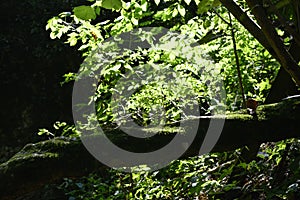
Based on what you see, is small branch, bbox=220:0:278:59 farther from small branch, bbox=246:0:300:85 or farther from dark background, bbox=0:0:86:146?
dark background, bbox=0:0:86:146

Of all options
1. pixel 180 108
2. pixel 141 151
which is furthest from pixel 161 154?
pixel 180 108

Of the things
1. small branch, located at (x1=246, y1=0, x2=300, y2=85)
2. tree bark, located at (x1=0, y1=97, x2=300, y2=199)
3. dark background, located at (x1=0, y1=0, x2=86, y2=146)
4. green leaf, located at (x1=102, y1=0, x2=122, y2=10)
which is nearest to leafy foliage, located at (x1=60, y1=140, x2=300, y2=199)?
tree bark, located at (x1=0, y1=97, x2=300, y2=199)

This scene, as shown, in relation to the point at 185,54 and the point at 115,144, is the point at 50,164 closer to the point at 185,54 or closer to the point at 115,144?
the point at 115,144

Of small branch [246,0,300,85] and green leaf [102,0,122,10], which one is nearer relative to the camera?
green leaf [102,0,122,10]

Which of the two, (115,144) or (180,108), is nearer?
(115,144)

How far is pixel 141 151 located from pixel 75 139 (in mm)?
155

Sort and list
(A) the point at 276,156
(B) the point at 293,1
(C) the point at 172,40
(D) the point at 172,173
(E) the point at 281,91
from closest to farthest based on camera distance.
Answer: (B) the point at 293,1 → (E) the point at 281,91 → (A) the point at 276,156 → (D) the point at 172,173 → (C) the point at 172,40

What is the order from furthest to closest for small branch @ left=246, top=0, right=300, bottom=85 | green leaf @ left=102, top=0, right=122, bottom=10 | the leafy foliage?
the leafy foliage < small branch @ left=246, top=0, right=300, bottom=85 < green leaf @ left=102, top=0, right=122, bottom=10

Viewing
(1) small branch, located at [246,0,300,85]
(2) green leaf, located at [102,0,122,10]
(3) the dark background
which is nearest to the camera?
(2) green leaf, located at [102,0,122,10]

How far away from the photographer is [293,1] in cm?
90

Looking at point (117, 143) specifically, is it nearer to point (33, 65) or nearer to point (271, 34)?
point (271, 34)

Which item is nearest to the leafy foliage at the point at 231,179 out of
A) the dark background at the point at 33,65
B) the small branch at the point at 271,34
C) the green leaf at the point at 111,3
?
the small branch at the point at 271,34

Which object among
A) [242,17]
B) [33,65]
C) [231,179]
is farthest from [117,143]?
[33,65]

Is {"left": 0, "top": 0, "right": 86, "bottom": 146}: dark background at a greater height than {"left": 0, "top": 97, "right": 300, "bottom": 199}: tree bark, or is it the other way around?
{"left": 0, "top": 0, "right": 86, "bottom": 146}: dark background
